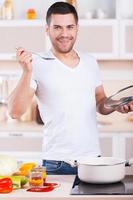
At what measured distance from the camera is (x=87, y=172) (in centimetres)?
195

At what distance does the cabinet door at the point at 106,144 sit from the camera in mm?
4148

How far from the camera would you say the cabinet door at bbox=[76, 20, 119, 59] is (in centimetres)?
432

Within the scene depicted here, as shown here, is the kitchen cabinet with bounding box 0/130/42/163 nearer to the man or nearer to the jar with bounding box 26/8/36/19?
the jar with bounding box 26/8/36/19

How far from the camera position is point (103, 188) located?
1903 mm

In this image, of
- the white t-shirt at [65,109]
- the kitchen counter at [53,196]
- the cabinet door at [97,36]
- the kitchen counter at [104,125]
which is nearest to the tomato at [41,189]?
the kitchen counter at [53,196]

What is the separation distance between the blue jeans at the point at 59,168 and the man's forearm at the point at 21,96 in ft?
1.00

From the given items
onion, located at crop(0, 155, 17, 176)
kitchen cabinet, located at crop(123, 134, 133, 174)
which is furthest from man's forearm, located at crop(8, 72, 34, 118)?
kitchen cabinet, located at crop(123, 134, 133, 174)

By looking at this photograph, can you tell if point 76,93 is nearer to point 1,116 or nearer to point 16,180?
point 16,180

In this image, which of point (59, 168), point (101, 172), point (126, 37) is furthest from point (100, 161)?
point (126, 37)

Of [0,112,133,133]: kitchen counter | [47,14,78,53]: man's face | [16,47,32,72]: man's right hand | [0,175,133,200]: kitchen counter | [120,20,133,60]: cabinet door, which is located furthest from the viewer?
[120,20,133,60]: cabinet door

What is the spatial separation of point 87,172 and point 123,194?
200 millimetres

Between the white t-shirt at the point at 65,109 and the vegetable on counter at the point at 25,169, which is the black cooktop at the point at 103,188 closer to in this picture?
the vegetable on counter at the point at 25,169

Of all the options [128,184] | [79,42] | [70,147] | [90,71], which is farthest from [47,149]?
[79,42]

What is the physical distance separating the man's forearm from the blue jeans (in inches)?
11.9
